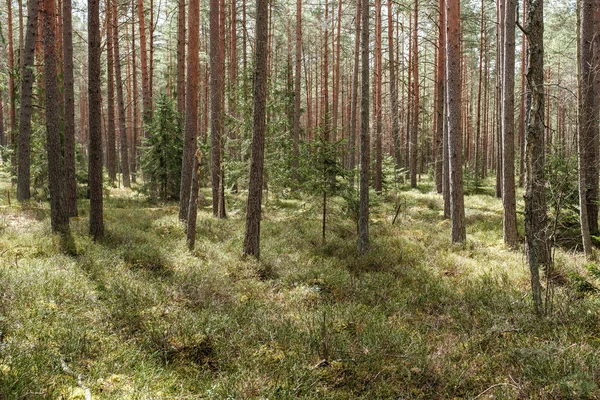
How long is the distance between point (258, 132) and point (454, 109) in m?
5.29

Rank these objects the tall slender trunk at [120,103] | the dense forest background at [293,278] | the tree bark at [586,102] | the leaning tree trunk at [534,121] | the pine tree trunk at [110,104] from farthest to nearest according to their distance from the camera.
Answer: the tall slender trunk at [120,103], the pine tree trunk at [110,104], the tree bark at [586,102], the leaning tree trunk at [534,121], the dense forest background at [293,278]

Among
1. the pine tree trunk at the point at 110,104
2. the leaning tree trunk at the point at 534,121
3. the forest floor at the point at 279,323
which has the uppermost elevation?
the pine tree trunk at the point at 110,104

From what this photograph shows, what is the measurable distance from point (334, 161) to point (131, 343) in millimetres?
7498

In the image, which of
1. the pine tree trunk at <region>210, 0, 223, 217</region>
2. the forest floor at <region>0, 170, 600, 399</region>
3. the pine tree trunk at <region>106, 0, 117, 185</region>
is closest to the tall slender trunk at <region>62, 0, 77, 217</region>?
the forest floor at <region>0, 170, 600, 399</region>

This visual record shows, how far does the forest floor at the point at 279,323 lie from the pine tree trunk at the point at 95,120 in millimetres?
487

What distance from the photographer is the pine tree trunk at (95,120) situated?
8.86 meters

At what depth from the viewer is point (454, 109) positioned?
1029 centimetres

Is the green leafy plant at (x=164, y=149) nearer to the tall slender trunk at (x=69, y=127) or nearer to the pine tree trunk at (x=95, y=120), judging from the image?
the tall slender trunk at (x=69, y=127)

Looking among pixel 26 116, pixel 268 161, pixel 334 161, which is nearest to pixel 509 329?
pixel 334 161

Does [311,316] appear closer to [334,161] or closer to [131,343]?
[131,343]

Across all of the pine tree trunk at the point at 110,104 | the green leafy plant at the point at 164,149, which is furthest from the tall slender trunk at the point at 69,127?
the pine tree trunk at the point at 110,104

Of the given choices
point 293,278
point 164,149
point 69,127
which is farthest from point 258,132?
point 164,149

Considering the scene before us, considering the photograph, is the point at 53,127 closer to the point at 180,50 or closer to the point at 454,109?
the point at 180,50

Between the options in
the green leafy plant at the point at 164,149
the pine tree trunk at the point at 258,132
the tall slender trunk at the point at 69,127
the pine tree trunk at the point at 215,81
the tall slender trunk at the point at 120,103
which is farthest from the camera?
the tall slender trunk at the point at 120,103
